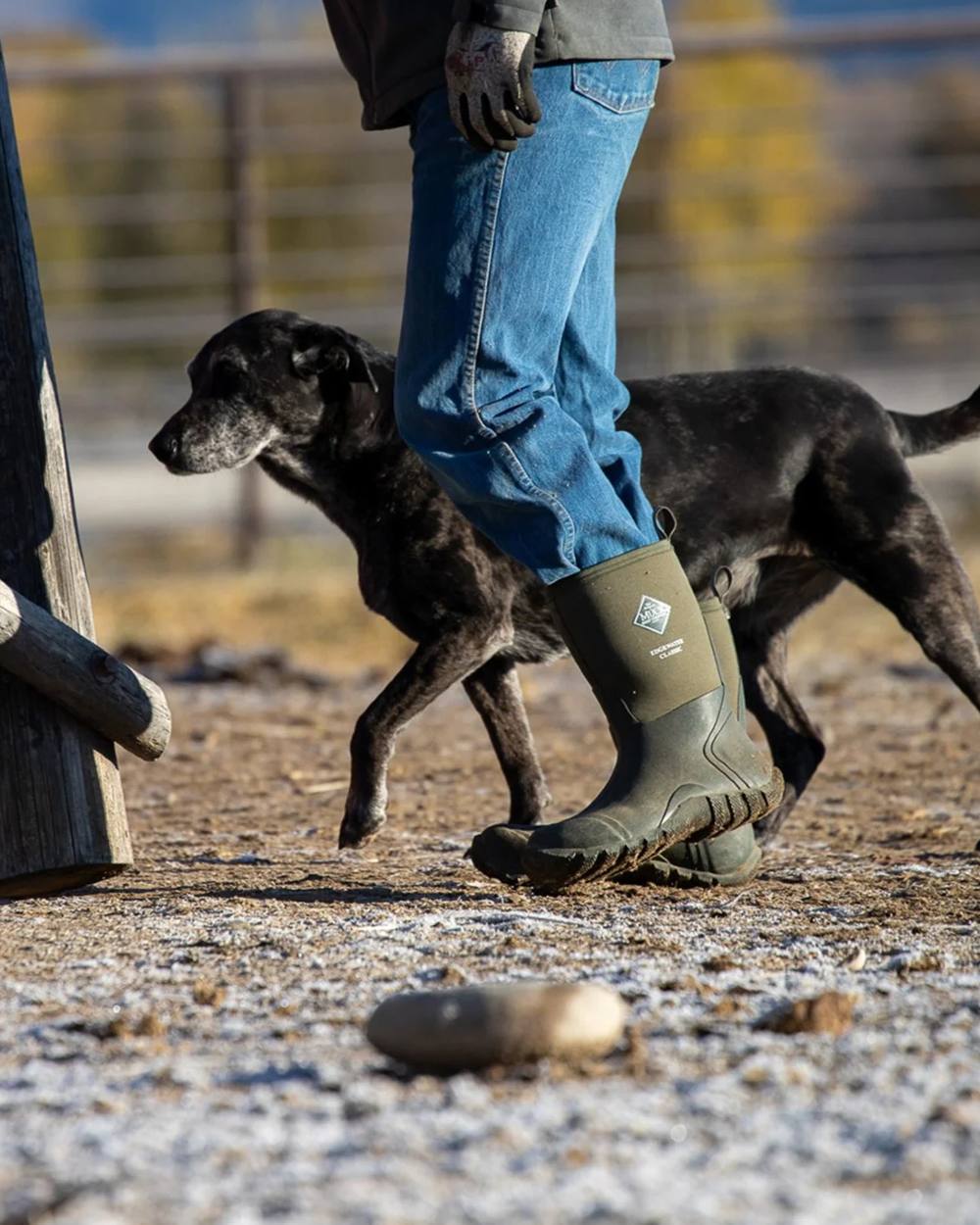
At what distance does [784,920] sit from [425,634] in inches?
54.1

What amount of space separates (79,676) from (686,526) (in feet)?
4.73

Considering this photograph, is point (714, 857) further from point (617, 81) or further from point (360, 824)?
point (617, 81)

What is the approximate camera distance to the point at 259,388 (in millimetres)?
4129

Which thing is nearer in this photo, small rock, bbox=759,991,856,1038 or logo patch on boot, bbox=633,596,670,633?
small rock, bbox=759,991,856,1038

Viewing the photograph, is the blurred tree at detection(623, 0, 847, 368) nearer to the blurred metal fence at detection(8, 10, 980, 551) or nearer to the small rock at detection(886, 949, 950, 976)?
the blurred metal fence at detection(8, 10, 980, 551)

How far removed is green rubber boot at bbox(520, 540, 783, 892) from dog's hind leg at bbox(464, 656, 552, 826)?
41.9 inches

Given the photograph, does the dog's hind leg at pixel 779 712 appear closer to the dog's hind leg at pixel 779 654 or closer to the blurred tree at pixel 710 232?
the dog's hind leg at pixel 779 654

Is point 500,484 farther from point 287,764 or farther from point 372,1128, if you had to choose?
point 287,764

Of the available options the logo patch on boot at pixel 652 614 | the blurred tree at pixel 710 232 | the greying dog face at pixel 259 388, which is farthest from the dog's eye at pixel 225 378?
the blurred tree at pixel 710 232

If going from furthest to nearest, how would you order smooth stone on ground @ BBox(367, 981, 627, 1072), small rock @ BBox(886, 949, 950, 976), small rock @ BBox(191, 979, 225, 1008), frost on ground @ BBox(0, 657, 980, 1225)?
1. small rock @ BBox(886, 949, 950, 976)
2. small rock @ BBox(191, 979, 225, 1008)
3. smooth stone on ground @ BBox(367, 981, 627, 1072)
4. frost on ground @ BBox(0, 657, 980, 1225)

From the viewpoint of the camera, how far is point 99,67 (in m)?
8.71

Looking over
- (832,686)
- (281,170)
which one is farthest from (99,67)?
(281,170)

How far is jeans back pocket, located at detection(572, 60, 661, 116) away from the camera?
2711 mm

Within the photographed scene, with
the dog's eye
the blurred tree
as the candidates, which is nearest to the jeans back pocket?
the dog's eye
